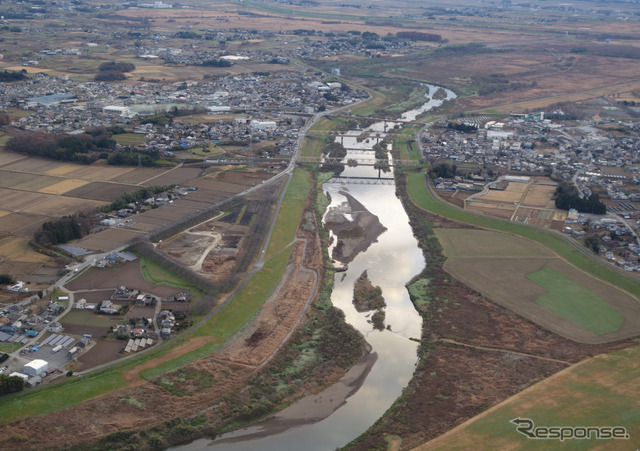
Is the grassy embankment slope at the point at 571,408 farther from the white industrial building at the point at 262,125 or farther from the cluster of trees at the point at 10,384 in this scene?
the white industrial building at the point at 262,125

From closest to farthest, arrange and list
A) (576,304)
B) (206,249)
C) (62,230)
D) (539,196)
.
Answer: (576,304)
(62,230)
(206,249)
(539,196)

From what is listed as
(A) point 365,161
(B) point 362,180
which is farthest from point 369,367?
(A) point 365,161

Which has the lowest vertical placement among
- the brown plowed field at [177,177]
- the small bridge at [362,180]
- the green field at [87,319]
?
the green field at [87,319]

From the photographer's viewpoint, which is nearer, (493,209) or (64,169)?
(493,209)

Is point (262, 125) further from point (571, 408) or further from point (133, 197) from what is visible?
point (571, 408)

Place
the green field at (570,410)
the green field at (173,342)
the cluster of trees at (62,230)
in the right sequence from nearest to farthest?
the green field at (570,410) → the green field at (173,342) → the cluster of trees at (62,230)

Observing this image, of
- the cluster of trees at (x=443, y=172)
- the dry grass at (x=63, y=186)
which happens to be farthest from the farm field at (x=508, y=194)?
the dry grass at (x=63, y=186)

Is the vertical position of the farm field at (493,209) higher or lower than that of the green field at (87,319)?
higher
